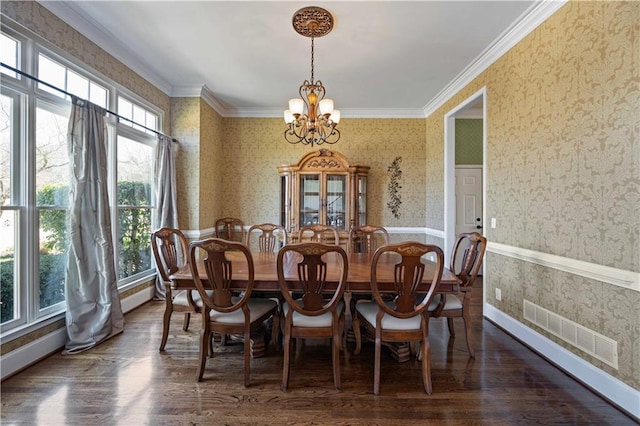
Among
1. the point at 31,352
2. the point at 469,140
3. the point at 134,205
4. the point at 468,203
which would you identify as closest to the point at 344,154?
the point at 469,140

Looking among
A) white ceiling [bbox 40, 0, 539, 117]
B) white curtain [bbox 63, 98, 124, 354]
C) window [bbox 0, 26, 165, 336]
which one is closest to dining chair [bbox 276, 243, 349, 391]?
white curtain [bbox 63, 98, 124, 354]

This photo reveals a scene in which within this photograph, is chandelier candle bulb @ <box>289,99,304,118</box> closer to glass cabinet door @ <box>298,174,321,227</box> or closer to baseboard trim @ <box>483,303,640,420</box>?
glass cabinet door @ <box>298,174,321,227</box>

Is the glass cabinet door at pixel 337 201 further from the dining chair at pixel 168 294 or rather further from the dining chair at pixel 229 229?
the dining chair at pixel 168 294

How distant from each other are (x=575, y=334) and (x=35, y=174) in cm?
408

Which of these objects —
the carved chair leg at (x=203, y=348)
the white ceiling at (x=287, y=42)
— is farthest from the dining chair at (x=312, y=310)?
the white ceiling at (x=287, y=42)

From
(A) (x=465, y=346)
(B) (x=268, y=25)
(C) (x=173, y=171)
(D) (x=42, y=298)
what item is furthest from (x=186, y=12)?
(A) (x=465, y=346)

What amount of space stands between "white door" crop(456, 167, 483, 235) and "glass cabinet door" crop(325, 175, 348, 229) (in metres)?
2.00

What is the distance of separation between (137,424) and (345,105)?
4492mm

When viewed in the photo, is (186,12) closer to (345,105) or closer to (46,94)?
(46,94)

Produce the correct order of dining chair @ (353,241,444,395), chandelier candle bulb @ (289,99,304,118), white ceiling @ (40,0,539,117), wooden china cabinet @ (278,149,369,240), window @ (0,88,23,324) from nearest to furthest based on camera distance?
dining chair @ (353,241,444,395)
window @ (0,88,23,324)
white ceiling @ (40,0,539,117)
chandelier candle bulb @ (289,99,304,118)
wooden china cabinet @ (278,149,369,240)

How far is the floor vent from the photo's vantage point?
185 centimetres

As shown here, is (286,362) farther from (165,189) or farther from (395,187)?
(395,187)

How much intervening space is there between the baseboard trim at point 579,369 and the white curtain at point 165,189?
3881 millimetres

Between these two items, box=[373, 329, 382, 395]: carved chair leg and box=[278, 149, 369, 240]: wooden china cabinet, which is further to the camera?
box=[278, 149, 369, 240]: wooden china cabinet
